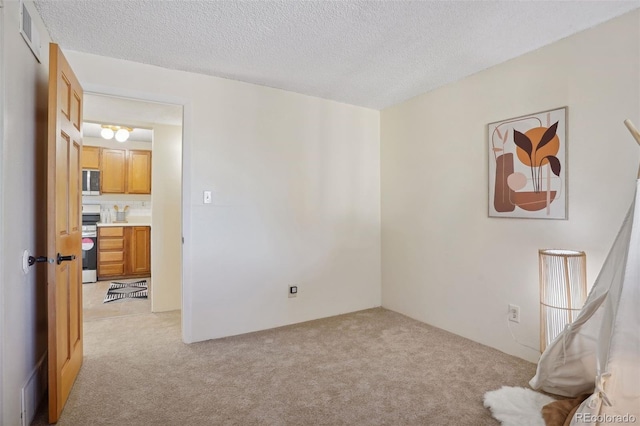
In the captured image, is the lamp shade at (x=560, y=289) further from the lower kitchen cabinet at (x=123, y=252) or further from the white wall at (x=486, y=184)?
the lower kitchen cabinet at (x=123, y=252)

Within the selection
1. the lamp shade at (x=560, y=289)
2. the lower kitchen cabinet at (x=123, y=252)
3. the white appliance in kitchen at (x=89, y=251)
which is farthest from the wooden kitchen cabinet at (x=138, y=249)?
the lamp shade at (x=560, y=289)

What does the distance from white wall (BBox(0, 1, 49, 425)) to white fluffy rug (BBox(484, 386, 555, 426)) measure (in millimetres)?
2401

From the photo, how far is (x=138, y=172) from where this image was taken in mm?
6234

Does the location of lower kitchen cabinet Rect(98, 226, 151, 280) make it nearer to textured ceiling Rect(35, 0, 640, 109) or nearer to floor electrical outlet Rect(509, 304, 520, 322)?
textured ceiling Rect(35, 0, 640, 109)

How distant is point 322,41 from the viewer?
244 centimetres

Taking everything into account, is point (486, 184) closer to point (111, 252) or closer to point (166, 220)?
point (166, 220)

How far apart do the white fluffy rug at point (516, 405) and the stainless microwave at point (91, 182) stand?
6.45 metres

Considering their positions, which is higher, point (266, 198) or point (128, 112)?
point (128, 112)

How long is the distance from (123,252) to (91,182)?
54.0 inches

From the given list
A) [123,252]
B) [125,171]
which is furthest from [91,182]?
[123,252]

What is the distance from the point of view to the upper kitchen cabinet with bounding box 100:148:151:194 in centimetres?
603

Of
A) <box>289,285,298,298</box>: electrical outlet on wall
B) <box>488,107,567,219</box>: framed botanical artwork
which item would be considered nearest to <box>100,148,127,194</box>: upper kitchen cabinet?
<box>289,285,298,298</box>: electrical outlet on wall

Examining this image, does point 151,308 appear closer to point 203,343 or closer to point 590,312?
point 203,343

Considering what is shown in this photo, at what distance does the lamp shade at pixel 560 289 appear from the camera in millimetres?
2152
